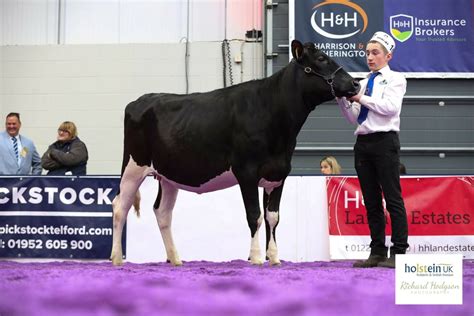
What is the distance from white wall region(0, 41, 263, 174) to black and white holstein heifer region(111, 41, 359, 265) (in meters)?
7.02

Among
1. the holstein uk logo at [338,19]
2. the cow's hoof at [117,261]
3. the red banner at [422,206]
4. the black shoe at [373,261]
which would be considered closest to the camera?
the black shoe at [373,261]

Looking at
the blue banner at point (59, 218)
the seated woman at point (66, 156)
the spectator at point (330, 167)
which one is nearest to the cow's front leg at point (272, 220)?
the blue banner at point (59, 218)

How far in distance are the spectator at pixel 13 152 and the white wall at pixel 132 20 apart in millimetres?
3977

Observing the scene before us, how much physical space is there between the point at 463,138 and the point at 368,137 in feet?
26.7

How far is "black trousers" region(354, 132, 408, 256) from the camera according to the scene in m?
5.11

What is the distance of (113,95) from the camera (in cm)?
1285

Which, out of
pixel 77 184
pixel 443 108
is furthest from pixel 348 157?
pixel 77 184

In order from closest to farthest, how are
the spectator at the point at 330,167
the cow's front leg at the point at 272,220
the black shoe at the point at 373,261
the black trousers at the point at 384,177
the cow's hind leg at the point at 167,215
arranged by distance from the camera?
the black trousers at the point at 384,177 → the black shoe at the point at 373,261 → the cow's front leg at the point at 272,220 → the cow's hind leg at the point at 167,215 → the spectator at the point at 330,167

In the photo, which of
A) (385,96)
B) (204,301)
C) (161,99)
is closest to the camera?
(204,301)

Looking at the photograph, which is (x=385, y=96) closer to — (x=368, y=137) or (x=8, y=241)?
(x=368, y=137)

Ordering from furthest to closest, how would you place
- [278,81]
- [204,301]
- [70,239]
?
1. [70,239]
2. [278,81]
3. [204,301]

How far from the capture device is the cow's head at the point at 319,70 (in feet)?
16.8

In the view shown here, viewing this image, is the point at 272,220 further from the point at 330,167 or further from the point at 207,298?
the point at 330,167

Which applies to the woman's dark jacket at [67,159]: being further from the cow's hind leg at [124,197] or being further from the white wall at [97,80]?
the white wall at [97,80]
